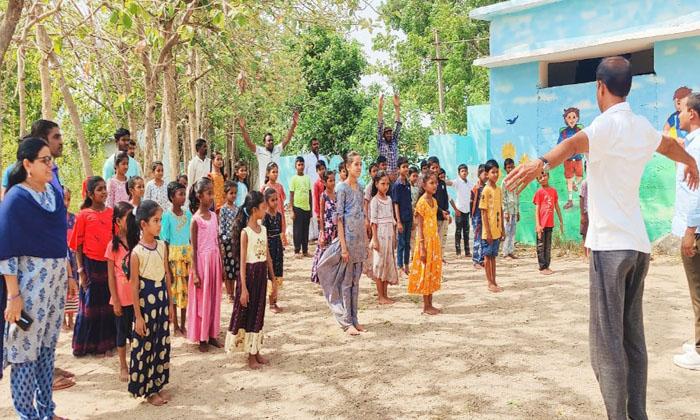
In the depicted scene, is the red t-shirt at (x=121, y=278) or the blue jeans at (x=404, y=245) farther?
the blue jeans at (x=404, y=245)

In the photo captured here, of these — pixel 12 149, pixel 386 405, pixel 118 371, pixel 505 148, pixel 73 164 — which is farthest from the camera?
pixel 73 164

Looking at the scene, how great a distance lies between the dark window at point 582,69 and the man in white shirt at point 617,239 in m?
11.0

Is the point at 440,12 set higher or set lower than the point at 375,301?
higher

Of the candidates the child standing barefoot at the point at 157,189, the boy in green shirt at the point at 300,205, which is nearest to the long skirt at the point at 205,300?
the child standing barefoot at the point at 157,189

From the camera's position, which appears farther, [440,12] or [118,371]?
[440,12]

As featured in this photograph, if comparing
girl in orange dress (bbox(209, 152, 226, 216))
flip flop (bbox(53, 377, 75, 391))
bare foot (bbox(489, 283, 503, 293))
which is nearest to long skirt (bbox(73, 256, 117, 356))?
flip flop (bbox(53, 377, 75, 391))

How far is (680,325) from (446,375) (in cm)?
275

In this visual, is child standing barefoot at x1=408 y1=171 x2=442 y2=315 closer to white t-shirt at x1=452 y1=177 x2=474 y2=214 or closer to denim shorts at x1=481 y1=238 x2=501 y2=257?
denim shorts at x1=481 y1=238 x2=501 y2=257

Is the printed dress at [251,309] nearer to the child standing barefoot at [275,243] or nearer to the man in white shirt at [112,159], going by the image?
the child standing barefoot at [275,243]

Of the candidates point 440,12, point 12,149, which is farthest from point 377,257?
point 440,12

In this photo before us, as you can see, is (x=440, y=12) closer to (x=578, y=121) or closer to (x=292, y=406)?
(x=578, y=121)

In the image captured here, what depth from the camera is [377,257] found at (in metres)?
6.85

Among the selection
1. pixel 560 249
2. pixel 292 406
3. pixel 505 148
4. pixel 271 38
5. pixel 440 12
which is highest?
pixel 440 12

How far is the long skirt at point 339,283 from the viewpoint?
577 cm
